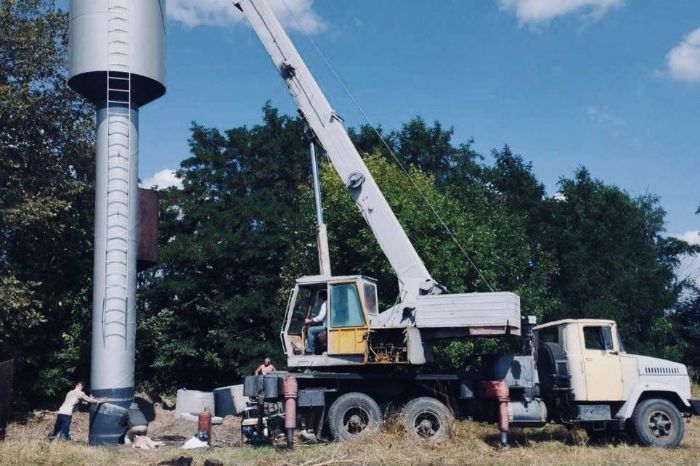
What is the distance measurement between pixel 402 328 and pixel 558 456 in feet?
14.2

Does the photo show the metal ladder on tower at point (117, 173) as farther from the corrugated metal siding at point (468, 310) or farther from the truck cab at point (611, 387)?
the truck cab at point (611, 387)

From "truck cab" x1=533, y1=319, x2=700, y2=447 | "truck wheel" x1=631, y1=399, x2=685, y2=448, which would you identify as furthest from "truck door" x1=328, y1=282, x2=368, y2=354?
"truck wheel" x1=631, y1=399, x2=685, y2=448

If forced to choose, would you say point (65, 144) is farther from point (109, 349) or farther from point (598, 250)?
point (598, 250)

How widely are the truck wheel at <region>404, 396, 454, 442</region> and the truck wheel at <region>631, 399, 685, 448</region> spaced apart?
3970 millimetres

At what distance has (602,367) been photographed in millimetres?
16453

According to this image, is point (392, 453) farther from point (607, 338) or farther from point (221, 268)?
point (221, 268)

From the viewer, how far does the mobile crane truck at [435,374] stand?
644 inches

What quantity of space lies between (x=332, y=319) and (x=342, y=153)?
14.0ft

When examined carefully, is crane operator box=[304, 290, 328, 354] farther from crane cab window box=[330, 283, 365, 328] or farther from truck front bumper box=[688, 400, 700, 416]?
truck front bumper box=[688, 400, 700, 416]

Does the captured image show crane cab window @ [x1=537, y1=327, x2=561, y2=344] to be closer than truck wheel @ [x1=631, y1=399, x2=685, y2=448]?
No

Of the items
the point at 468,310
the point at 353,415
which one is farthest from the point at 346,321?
the point at 468,310

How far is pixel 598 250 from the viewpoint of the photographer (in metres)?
45.8

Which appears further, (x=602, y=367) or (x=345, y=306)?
(x=345, y=306)

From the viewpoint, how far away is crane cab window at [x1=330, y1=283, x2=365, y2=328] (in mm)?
17281
